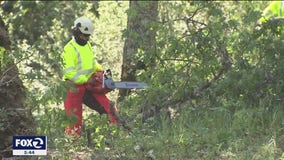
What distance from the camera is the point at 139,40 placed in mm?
8828

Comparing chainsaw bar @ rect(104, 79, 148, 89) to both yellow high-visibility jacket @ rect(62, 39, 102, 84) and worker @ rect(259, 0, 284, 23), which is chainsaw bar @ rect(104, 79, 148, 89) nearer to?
yellow high-visibility jacket @ rect(62, 39, 102, 84)

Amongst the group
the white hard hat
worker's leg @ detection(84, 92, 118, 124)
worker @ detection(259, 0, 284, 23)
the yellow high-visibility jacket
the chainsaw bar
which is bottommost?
worker's leg @ detection(84, 92, 118, 124)

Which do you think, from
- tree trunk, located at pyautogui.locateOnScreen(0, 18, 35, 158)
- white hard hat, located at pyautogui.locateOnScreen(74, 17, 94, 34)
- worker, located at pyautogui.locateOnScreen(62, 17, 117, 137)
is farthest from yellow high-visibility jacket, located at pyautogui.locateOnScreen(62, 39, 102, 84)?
tree trunk, located at pyautogui.locateOnScreen(0, 18, 35, 158)

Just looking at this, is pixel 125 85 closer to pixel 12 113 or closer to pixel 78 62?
pixel 78 62

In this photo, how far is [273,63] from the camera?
783cm

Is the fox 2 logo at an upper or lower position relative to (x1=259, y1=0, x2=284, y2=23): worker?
lower

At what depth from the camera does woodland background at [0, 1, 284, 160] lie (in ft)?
20.3

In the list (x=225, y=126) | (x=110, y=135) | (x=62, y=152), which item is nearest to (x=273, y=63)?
(x=225, y=126)

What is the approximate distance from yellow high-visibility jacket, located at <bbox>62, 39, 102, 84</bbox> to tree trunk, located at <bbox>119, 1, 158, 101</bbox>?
53 centimetres

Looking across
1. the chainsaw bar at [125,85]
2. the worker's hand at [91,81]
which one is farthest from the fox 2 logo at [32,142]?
the worker's hand at [91,81]

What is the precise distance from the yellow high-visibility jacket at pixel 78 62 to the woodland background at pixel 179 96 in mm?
505

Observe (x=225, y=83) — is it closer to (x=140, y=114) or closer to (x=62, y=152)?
(x=140, y=114)

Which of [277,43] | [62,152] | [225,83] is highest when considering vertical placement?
[277,43]

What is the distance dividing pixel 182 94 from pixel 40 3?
25.6 feet
